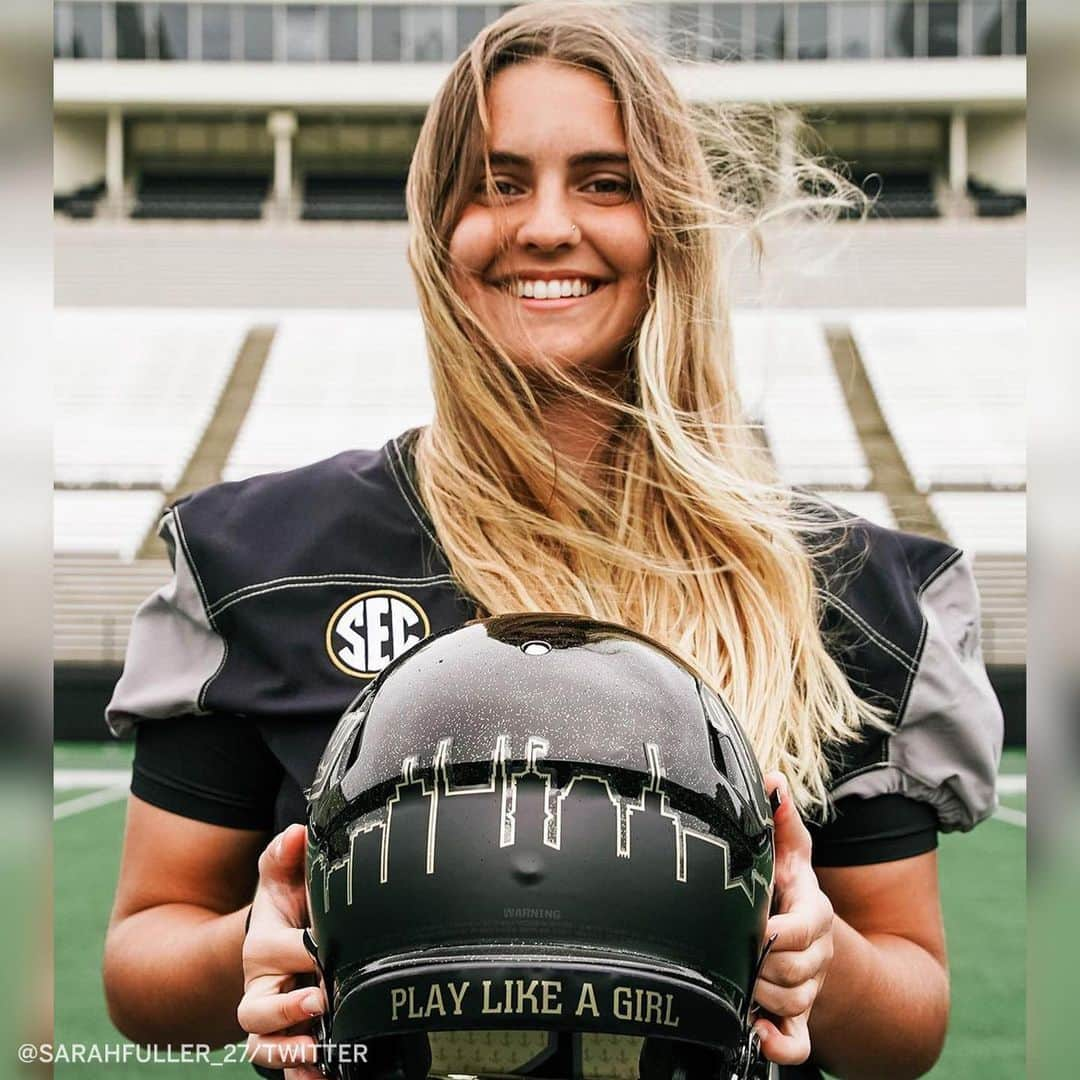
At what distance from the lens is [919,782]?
147 cm

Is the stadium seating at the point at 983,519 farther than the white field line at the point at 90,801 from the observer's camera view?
Yes

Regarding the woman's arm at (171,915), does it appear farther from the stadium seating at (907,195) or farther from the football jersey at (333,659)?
the stadium seating at (907,195)

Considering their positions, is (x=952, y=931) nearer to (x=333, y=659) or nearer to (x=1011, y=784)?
(x=1011, y=784)

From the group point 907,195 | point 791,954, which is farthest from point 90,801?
point 907,195

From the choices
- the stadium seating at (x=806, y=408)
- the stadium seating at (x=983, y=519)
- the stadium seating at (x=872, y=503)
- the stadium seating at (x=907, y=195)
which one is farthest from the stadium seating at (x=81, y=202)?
the stadium seating at (x=983, y=519)

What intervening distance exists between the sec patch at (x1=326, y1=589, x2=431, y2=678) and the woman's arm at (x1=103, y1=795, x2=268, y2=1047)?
0.22 metres

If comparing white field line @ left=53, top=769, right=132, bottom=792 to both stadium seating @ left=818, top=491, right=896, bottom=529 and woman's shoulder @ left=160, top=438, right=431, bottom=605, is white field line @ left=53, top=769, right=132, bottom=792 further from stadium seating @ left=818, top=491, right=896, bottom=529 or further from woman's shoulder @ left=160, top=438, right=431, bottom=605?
woman's shoulder @ left=160, top=438, right=431, bottom=605

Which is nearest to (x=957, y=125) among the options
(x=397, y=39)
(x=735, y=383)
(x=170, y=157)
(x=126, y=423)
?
(x=397, y=39)

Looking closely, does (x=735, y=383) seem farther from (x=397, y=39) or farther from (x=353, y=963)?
(x=397, y=39)

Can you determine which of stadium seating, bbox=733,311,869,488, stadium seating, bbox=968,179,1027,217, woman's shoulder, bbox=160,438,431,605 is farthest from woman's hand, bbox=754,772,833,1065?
stadium seating, bbox=968,179,1027,217

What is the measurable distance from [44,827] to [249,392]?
16105 mm

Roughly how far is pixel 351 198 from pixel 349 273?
382 centimetres

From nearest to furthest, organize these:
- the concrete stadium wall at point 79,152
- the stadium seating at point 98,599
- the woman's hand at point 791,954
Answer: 1. the woman's hand at point 791,954
2. the stadium seating at point 98,599
3. the concrete stadium wall at point 79,152

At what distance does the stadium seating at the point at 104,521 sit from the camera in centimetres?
1303
